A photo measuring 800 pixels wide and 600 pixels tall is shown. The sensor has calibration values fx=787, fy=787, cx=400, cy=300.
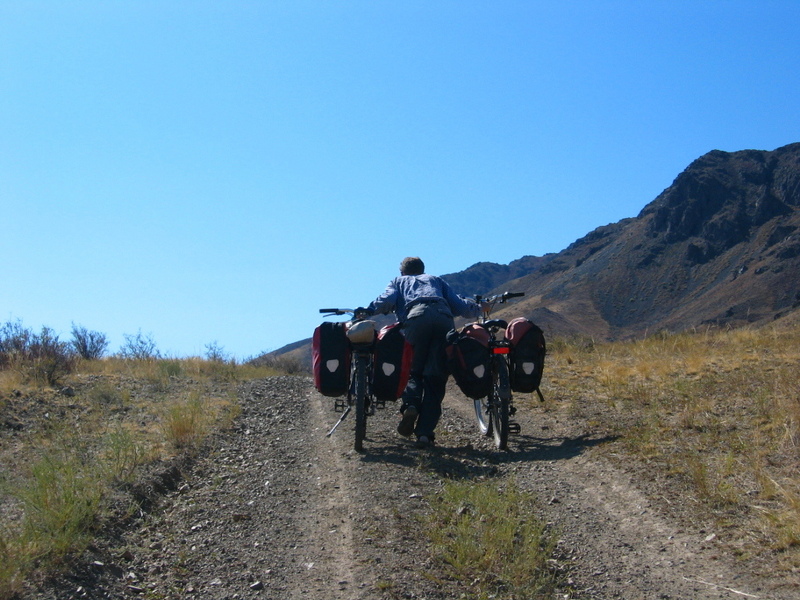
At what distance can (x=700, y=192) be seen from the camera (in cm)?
11194

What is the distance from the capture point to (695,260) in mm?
99250

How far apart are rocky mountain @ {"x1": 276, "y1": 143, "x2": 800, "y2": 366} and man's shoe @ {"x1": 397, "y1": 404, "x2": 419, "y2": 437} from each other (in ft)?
224

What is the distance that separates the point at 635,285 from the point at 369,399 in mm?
99423

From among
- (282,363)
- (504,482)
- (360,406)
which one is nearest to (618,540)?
(504,482)

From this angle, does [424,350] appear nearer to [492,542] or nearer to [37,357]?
[492,542]

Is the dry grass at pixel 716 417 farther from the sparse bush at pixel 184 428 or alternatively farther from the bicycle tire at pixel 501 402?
the sparse bush at pixel 184 428

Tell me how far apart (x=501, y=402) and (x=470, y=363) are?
463 mm

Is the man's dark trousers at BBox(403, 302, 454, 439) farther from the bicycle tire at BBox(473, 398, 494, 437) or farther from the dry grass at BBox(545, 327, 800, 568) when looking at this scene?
the dry grass at BBox(545, 327, 800, 568)

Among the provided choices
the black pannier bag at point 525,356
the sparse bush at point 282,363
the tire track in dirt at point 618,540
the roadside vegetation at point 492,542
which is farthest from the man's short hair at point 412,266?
the sparse bush at point 282,363

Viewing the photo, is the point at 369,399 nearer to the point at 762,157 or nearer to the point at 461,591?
the point at 461,591

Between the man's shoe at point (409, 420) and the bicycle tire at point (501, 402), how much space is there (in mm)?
763

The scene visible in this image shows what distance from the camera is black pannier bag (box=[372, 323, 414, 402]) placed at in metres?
7.46

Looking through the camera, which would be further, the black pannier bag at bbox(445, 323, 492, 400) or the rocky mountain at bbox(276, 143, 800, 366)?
the rocky mountain at bbox(276, 143, 800, 366)

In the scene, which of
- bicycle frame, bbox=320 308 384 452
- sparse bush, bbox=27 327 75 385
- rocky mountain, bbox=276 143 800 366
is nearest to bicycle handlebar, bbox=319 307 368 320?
bicycle frame, bbox=320 308 384 452
